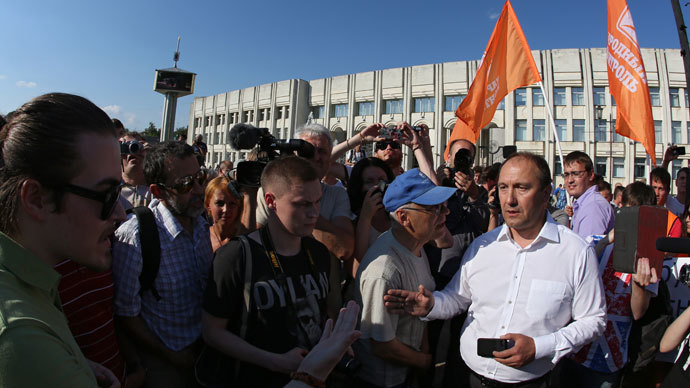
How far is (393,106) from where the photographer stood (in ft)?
148

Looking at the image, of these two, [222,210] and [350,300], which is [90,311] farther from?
[350,300]

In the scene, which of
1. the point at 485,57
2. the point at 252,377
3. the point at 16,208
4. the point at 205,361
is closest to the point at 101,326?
the point at 205,361

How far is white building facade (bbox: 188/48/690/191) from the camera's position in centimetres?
3519

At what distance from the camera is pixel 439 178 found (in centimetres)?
379

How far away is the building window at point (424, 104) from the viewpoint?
4256cm

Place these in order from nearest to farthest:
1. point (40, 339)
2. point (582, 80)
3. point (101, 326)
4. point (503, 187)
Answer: point (40, 339), point (101, 326), point (503, 187), point (582, 80)

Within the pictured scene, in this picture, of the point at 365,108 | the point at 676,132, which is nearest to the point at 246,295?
the point at 676,132

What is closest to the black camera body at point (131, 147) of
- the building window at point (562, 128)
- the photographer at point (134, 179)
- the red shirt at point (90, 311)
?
the photographer at point (134, 179)

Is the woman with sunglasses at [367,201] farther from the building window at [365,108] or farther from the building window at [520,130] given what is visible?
the building window at [365,108]

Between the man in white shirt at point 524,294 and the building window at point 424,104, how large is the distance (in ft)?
138

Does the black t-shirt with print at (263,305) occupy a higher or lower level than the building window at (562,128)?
lower

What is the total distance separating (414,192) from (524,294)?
2.87 feet

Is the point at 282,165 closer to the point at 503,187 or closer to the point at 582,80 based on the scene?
the point at 503,187

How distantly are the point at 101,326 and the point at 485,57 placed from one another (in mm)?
7214
